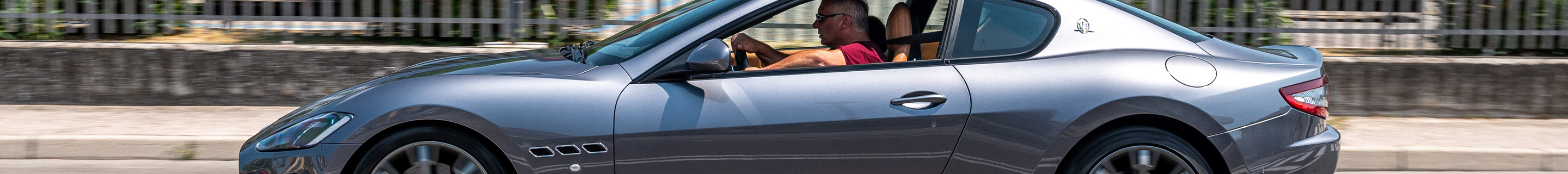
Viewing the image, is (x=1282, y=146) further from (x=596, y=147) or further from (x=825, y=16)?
(x=596, y=147)

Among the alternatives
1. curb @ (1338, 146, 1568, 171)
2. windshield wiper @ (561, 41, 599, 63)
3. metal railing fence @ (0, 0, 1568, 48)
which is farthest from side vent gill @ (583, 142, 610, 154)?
metal railing fence @ (0, 0, 1568, 48)

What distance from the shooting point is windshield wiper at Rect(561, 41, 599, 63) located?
3.33m

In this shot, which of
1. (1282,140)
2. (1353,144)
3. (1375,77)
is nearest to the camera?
(1282,140)

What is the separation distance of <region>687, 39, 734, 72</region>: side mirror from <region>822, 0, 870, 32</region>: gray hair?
0.62 m

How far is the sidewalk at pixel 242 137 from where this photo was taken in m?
4.77

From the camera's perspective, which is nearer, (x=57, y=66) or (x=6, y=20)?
(x=57, y=66)

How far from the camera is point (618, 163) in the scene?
2961 millimetres

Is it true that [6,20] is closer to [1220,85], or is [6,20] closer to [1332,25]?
[1220,85]

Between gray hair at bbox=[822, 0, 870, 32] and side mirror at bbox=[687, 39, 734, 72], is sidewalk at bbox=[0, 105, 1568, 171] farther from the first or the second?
side mirror at bbox=[687, 39, 734, 72]

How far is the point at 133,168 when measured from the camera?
460cm

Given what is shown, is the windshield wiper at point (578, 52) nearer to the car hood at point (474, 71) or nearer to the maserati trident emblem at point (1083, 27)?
the car hood at point (474, 71)

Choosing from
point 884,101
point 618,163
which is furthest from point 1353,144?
point 618,163

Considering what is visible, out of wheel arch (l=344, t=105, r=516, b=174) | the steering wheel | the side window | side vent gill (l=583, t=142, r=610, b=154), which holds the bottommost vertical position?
side vent gill (l=583, t=142, r=610, b=154)

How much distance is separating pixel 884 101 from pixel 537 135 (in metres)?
0.82
